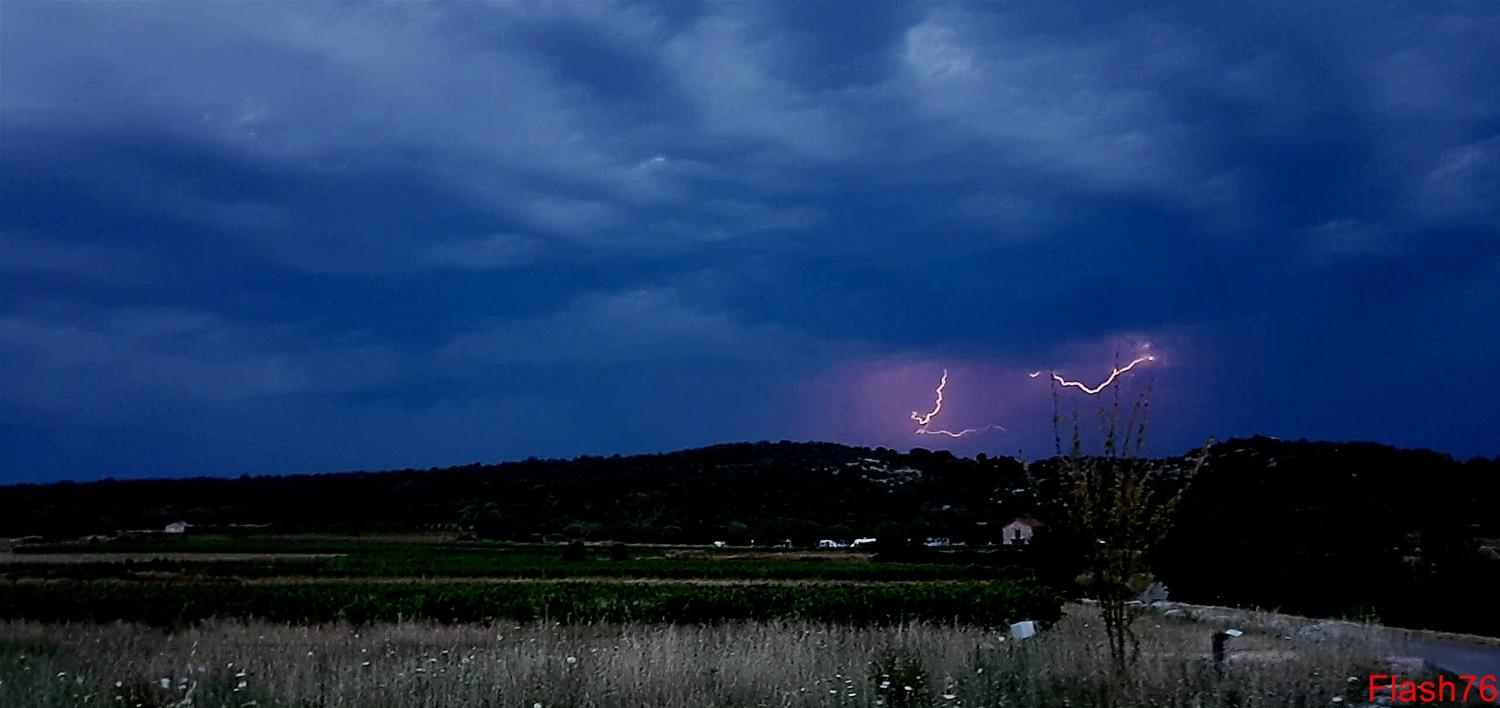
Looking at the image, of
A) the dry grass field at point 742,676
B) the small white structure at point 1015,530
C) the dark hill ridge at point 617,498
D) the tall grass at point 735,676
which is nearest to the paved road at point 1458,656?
the dry grass field at point 742,676

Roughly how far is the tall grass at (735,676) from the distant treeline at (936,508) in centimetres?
124

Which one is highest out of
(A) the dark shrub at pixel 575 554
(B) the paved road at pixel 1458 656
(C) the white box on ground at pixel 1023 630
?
(C) the white box on ground at pixel 1023 630

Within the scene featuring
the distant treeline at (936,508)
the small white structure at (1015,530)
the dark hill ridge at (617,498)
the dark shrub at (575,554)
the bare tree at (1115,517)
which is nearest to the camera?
the bare tree at (1115,517)

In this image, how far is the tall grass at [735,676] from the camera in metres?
8.52

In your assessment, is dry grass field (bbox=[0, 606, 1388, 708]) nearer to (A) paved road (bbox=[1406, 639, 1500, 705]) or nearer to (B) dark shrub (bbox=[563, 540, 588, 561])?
(A) paved road (bbox=[1406, 639, 1500, 705])

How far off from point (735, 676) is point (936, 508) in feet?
278

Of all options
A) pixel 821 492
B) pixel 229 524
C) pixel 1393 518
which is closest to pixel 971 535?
pixel 821 492

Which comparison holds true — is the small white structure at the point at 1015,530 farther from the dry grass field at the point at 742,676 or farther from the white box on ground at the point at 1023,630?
the white box on ground at the point at 1023,630

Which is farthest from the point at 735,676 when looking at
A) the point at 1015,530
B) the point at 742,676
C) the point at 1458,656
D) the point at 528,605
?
the point at 1015,530

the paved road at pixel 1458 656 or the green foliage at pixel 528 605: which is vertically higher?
the paved road at pixel 1458 656

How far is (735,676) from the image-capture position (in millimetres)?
9555

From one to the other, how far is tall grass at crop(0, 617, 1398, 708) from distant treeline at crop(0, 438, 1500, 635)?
1243 mm

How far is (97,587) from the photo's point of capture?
114ft

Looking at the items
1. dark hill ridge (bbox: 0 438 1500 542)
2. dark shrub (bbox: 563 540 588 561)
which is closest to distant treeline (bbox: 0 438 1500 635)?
dark hill ridge (bbox: 0 438 1500 542)
